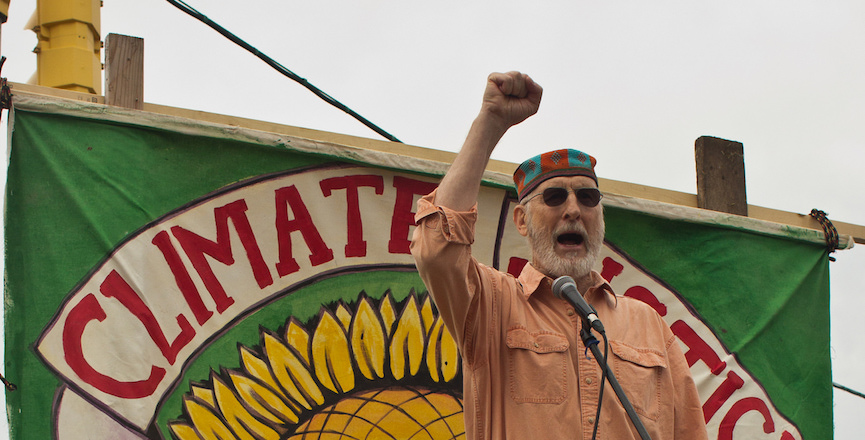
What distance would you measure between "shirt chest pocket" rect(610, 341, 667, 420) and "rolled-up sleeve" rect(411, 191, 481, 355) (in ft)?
1.67

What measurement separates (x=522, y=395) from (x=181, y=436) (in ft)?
5.38

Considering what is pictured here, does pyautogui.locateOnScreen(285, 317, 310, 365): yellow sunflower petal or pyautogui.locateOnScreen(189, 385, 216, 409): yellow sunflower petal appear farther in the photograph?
pyautogui.locateOnScreen(285, 317, 310, 365): yellow sunflower petal

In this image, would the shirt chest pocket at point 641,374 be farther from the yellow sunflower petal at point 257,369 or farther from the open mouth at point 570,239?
the yellow sunflower petal at point 257,369

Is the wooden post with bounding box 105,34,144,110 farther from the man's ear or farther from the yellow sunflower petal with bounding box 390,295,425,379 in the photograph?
the man's ear

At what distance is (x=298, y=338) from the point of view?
3674 mm

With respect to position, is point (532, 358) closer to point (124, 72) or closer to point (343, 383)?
point (343, 383)

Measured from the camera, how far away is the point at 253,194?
148 inches

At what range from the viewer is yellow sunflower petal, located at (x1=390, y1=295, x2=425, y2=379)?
3.79 meters

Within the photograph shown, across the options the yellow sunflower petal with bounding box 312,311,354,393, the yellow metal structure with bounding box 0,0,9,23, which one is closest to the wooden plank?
the yellow metal structure with bounding box 0,0,9,23

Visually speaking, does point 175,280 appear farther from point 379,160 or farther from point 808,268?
point 808,268

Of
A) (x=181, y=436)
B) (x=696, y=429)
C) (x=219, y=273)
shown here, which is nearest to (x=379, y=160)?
(x=219, y=273)

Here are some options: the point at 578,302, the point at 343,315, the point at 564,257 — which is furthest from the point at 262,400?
the point at 578,302

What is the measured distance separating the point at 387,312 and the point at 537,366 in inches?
60.1

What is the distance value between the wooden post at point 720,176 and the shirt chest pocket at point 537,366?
258 cm
